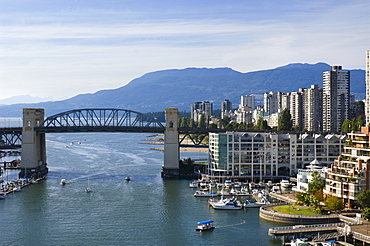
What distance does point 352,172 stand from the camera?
957 inches

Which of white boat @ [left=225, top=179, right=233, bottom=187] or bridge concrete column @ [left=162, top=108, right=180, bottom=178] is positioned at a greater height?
bridge concrete column @ [left=162, top=108, right=180, bottom=178]

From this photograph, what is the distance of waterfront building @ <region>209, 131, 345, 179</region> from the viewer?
37.3 meters

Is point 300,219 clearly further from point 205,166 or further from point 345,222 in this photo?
point 205,166

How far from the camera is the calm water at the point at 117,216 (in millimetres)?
21672

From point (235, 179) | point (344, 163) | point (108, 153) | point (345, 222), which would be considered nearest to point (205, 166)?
point (235, 179)

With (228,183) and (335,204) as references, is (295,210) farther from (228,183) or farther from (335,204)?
(228,183)

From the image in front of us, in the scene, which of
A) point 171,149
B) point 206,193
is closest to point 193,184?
point 206,193

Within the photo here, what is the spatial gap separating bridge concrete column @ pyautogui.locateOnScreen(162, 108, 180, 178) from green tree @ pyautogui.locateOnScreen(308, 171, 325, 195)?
14.0 metres

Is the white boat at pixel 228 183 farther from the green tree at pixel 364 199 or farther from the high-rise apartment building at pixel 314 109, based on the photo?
the high-rise apartment building at pixel 314 109

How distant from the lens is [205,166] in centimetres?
4091

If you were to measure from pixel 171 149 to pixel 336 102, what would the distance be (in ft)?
114

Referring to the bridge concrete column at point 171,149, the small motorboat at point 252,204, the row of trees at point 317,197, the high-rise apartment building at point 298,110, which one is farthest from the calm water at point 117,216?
the high-rise apartment building at point 298,110

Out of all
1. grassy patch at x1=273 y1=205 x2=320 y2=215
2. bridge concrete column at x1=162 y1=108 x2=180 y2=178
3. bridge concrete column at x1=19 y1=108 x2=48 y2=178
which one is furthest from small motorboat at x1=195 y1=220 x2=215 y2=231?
bridge concrete column at x1=19 y1=108 x2=48 y2=178

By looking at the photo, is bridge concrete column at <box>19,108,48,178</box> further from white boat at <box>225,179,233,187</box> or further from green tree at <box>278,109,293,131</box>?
green tree at <box>278,109,293,131</box>
